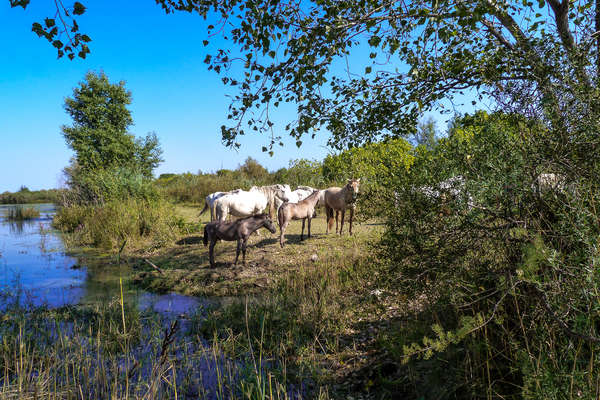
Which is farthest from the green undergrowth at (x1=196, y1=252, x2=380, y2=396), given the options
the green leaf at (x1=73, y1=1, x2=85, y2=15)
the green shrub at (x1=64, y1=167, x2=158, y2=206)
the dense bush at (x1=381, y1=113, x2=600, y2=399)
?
the green shrub at (x1=64, y1=167, x2=158, y2=206)

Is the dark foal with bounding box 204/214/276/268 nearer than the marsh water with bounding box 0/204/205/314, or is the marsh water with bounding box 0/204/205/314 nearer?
the marsh water with bounding box 0/204/205/314

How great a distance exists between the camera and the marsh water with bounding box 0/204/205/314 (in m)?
6.72

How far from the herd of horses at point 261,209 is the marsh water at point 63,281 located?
1.76 m

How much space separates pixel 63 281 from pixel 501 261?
9.65 metres

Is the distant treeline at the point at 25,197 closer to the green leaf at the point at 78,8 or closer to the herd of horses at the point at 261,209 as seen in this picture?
the herd of horses at the point at 261,209

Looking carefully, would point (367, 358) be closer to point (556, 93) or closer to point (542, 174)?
point (542, 174)

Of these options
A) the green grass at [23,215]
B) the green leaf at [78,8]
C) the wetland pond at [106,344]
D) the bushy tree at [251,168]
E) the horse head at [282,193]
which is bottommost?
the wetland pond at [106,344]

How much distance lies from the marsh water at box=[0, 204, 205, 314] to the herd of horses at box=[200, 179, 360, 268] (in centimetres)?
176

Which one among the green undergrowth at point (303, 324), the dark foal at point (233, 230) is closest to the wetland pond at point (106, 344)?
the green undergrowth at point (303, 324)

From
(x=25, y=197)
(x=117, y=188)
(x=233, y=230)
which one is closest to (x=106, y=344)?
(x=233, y=230)

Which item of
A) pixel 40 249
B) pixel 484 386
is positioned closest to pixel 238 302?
pixel 484 386

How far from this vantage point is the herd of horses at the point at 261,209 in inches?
319

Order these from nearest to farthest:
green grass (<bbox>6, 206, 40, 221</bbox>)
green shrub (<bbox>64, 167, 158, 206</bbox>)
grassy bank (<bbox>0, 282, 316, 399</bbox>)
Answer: grassy bank (<bbox>0, 282, 316, 399</bbox>) < green shrub (<bbox>64, 167, 158, 206</bbox>) < green grass (<bbox>6, 206, 40, 221</bbox>)

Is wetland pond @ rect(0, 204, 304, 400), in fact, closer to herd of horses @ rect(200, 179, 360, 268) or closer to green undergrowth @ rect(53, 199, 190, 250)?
herd of horses @ rect(200, 179, 360, 268)
